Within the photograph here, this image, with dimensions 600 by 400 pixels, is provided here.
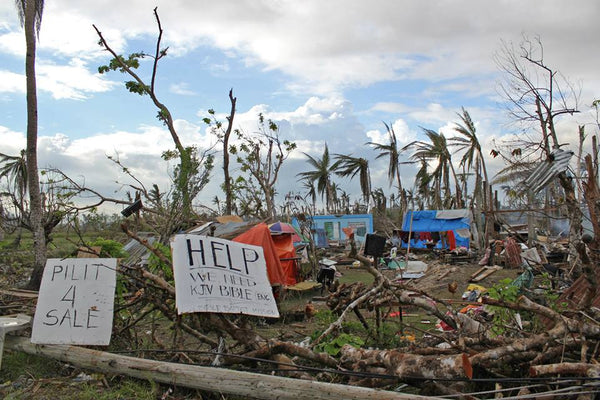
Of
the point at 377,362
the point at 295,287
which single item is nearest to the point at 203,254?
the point at 377,362

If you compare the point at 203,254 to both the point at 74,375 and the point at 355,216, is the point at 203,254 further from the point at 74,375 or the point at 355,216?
the point at 355,216

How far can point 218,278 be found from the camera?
4.39 metres

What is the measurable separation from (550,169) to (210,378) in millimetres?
6200

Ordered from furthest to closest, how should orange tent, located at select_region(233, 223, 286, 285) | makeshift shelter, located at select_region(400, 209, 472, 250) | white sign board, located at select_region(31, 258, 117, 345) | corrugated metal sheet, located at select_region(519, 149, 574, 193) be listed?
1. makeshift shelter, located at select_region(400, 209, 472, 250)
2. orange tent, located at select_region(233, 223, 286, 285)
3. corrugated metal sheet, located at select_region(519, 149, 574, 193)
4. white sign board, located at select_region(31, 258, 117, 345)

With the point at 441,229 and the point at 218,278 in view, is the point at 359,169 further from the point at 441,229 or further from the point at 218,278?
the point at 218,278

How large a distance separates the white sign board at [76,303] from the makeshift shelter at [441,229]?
53.1 ft

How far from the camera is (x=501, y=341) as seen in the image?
13.3ft

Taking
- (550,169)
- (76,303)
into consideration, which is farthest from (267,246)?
(550,169)

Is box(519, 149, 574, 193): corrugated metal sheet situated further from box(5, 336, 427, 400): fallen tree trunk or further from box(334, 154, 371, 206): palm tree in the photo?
box(334, 154, 371, 206): palm tree

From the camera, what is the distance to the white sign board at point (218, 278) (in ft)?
13.6

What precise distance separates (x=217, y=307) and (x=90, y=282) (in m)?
1.56

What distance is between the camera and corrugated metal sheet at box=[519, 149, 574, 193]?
7477 mm

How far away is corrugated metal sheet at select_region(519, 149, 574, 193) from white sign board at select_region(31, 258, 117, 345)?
6406 millimetres

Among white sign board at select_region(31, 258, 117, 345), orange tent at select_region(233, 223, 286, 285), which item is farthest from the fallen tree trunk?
orange tent at select_region(233, 223, 286, 285)
